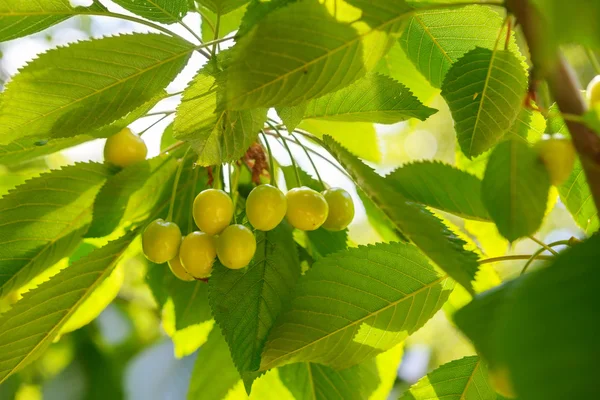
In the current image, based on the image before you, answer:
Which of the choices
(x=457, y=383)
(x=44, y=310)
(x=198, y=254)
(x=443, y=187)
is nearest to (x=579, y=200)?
(x=443, y=187)

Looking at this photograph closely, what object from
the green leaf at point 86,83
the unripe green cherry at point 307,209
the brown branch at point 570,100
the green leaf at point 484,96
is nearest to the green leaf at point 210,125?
the green leaf at point 86,83

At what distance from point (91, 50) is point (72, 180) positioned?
0.32m

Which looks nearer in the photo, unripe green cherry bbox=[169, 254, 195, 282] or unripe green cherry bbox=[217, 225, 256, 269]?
unripe green cherry bbox=[217, 225, 256, 269]

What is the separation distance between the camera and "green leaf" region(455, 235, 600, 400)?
0.37 metres

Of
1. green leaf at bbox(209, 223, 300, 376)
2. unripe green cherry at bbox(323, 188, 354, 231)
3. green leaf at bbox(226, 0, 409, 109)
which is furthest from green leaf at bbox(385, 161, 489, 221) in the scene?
green leaf at bbox(226, 0, 409, 109)

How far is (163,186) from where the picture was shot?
1.10 metres

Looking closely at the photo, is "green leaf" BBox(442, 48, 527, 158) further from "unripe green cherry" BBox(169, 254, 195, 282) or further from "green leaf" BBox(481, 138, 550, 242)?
"unripe green cherry" BBox(169, 254, 195, 282)

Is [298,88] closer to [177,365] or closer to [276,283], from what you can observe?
[276,283]

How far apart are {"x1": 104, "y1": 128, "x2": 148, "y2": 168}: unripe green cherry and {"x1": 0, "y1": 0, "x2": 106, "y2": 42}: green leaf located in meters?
0.24

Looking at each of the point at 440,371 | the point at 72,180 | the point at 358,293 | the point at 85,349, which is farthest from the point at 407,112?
the point at 85,349

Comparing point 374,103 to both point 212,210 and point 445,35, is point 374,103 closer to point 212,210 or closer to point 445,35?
point 445,35

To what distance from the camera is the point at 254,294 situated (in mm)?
858

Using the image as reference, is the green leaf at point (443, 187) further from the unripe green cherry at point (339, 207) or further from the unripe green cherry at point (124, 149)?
the unripe green cherry at point (124, 149)

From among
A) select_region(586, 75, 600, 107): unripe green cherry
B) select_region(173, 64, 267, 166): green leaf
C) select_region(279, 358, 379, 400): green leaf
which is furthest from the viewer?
select_region(279, 358, 379, 400): green leaf
